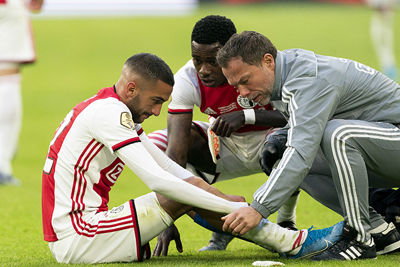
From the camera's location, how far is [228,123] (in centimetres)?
521

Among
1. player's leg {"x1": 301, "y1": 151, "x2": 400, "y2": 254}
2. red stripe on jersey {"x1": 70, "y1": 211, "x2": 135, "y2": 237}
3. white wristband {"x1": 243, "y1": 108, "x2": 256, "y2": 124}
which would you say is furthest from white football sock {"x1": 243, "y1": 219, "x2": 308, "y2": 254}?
white wristband {"x1": 243, "y1": 108, "x2": 256, "y2": 124}

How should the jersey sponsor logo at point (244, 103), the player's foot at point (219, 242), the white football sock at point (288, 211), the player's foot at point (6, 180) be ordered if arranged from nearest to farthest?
the player's foot at point (219, 242), the white football sock at point (288, 211), the jersey sponsor logo at point (244, 103), the player's foot at point (6, 180)

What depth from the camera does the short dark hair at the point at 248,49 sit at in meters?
4.27

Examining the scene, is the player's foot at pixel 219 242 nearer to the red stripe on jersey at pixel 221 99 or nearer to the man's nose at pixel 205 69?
the red stripe on jersey at pixel 221 99

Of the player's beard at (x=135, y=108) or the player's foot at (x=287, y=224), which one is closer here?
the player's beard at (x=135, y=108)

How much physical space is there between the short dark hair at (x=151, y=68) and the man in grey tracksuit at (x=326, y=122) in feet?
1.08

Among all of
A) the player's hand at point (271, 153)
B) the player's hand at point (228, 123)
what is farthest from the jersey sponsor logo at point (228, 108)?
the player's hand at point (271, 153)

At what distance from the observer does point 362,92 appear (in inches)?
173

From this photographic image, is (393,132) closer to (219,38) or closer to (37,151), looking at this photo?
(219,38)

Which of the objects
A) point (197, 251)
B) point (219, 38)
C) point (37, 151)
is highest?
point (219, 38)

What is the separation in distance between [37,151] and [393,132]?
776cm

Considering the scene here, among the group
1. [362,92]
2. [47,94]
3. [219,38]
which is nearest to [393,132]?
[362,92]

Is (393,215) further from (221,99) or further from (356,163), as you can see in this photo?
(221,99)

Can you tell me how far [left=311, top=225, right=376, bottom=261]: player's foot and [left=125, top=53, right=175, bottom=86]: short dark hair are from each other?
133cm
